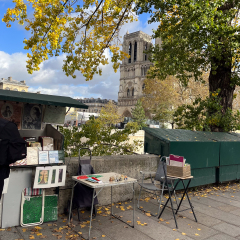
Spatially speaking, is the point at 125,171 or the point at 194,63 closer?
the point at 125,171

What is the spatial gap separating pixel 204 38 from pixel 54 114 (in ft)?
22.1

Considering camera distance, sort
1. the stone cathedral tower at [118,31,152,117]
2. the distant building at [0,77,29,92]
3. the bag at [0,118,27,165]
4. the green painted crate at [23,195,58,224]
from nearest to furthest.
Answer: the bag at [0,118,27,165], the green painted crate at [23,195,58,224], the distant building at [0,77,29,92], the stone cathedral tower at [118,31,152,117]

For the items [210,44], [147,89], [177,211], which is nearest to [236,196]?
[177,211]

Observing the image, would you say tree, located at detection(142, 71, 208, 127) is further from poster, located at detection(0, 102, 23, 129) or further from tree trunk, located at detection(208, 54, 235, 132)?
poster, located at detection(0, 102, 23, 129)

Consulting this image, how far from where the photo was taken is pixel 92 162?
555 centimetres

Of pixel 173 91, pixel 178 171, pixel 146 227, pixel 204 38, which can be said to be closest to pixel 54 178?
pixel 146 227

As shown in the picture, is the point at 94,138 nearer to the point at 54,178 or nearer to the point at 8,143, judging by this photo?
the point at 54,178

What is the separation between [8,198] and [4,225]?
0.45 meters

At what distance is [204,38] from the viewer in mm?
9266

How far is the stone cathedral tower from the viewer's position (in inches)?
3615

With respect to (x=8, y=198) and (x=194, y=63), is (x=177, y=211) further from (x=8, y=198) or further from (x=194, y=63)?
(x=194, y=63)

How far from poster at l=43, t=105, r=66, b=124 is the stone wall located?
86 centimetres

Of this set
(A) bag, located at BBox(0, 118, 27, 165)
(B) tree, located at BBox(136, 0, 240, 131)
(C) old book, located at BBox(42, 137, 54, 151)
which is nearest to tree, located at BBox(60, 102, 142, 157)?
(C) old book, located at BBox(42, 137, 54, 151)

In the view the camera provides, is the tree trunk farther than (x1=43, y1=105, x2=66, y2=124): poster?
Yes
